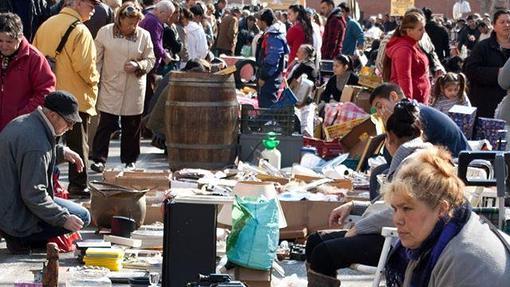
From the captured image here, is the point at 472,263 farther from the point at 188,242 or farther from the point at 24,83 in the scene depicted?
the point at 24,83

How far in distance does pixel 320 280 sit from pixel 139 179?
3665mm

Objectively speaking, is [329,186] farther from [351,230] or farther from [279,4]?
[279,4]

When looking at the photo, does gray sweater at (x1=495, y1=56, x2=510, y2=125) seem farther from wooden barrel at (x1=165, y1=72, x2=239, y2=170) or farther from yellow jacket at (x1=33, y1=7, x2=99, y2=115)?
yellow jacket at (x1=33, y1=7, x2=99, y2=115)

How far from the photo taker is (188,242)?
7102 mm

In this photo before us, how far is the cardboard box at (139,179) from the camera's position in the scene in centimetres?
1009

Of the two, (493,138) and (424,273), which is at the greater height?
(424,273)

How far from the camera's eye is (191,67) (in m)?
13.0

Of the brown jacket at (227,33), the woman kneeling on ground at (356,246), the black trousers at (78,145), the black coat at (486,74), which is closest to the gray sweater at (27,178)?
the woman kneeling on ground at (356,246)

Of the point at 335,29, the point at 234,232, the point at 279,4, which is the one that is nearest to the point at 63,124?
the point at 234,232

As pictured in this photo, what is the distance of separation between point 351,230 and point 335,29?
1405 centimetres

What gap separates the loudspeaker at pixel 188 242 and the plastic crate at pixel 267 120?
5.26 m

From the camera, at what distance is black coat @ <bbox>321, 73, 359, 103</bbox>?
16281mm

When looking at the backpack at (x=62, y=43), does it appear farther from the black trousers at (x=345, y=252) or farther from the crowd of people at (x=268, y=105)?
the black trousers at (x=345, y=252)

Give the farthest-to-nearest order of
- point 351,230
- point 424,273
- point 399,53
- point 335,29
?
point 335,29 → point 399,53 → point 351,230 → point 424,273
